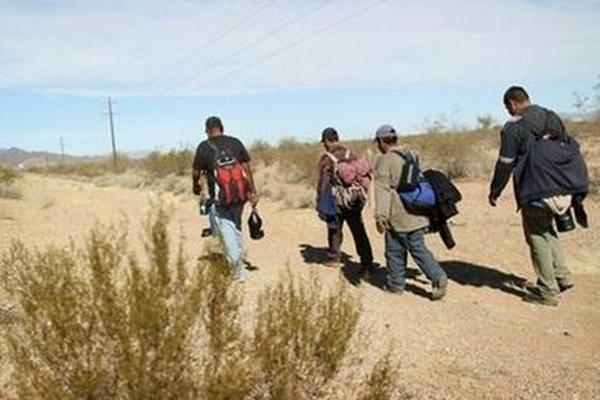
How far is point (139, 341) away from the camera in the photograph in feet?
13.0

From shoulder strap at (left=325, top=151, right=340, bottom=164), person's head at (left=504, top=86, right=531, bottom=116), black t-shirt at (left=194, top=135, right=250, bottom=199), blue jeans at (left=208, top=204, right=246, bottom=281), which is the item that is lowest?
blue jeans at (left=208, top=204, right=246, bottom=281)

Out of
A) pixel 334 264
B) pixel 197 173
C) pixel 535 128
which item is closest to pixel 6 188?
pixel 334 264

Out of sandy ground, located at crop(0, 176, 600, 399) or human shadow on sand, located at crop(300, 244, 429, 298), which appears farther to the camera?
human shadow on sand, located at crop(300, 244, 429, 298)

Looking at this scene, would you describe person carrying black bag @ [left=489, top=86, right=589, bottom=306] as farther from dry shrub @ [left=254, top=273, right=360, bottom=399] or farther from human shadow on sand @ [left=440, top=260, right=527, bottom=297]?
dry shrub @ [left=254, top=273, right=360, bottom=399]

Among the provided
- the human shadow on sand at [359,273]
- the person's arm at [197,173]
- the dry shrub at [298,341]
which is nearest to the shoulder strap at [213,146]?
the person's arm at [197,173]

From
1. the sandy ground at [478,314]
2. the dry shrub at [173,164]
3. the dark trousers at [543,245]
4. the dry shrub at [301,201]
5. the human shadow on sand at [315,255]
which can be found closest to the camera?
the sandy ground at [478,314]

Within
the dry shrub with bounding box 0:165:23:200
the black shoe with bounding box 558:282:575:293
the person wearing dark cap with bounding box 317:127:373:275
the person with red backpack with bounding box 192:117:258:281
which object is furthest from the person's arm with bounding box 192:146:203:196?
the dry shrub with bounding box 0:165:23:200

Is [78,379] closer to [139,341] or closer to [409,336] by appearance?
[139,341]

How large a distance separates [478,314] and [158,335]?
475cm

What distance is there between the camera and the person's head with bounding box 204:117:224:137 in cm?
889

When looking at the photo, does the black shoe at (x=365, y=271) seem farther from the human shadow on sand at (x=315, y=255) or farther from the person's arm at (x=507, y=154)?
the person's arm at (x=507, y=154)

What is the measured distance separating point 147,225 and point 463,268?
6.69 m

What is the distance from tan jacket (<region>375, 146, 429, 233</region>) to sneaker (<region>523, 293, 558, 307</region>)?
1362mm

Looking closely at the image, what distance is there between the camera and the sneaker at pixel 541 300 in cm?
841
